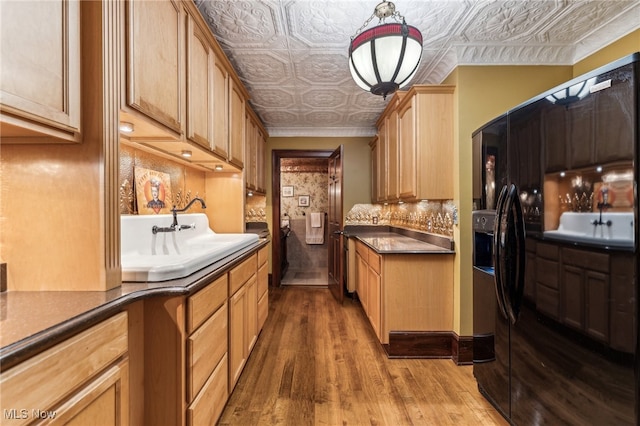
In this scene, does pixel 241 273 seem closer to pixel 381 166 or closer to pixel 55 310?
pixel 55 310

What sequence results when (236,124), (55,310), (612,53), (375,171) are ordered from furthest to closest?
(375,171), (236,124), (612,53), (55,310)

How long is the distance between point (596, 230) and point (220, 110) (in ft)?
7.68

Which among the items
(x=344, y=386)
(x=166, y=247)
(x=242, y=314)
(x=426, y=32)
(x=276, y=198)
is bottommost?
(x=344, y=386)

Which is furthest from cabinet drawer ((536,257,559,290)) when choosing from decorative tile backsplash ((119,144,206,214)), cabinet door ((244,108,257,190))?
cabinet door ((244,108,257,190))

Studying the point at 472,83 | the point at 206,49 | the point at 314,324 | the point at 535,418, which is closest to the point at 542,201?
the point at 535,418

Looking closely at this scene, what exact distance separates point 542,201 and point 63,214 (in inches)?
76.2

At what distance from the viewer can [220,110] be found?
2242 millimetres

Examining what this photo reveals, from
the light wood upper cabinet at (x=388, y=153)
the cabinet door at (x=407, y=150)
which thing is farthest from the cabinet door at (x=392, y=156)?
the cabinet door at (x=407, y=150)

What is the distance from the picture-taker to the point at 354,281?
3932mm

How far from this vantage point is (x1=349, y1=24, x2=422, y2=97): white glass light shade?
1453mm

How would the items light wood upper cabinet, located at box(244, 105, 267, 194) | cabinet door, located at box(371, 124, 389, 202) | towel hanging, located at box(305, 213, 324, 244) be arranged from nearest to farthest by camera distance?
light wood upper cabinet, located at box(244, 105, 267, 194), cabinet door, located at box(371, 124, 389, 202), towel hanging, located at box(305, 213, 324, 244)

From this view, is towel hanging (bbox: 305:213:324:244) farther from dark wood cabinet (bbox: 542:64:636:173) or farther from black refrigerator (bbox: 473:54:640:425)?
dark wood cabinet (bbox: 542:64:636:173)

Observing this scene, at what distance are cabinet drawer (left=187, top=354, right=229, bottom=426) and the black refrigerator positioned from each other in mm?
1541

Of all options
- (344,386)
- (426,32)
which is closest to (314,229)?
(344,386)
